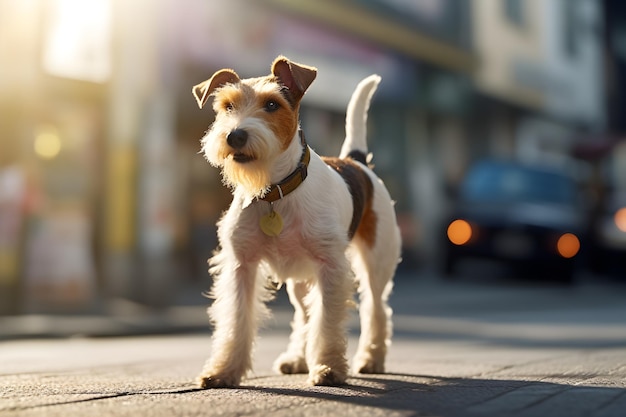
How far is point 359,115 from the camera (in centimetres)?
604

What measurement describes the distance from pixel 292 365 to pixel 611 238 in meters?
14.2

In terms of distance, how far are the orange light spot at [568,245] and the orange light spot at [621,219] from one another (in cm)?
246

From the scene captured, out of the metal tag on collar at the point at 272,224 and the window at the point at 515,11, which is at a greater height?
the window at the point at 515,11

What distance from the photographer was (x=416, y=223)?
73.4 ft

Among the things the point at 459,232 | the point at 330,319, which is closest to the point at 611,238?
the point at 459,232

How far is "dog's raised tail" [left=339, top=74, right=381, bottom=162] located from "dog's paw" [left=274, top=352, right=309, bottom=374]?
1349 mm

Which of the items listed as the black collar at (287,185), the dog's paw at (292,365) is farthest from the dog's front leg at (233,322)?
the dog's paw at (292,365)

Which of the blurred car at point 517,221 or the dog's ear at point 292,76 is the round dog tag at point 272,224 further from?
the blurred car at point 517,221

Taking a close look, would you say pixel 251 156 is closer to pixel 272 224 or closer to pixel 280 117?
pixel 280 117

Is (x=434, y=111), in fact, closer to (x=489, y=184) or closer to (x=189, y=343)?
(x=489, y=184)

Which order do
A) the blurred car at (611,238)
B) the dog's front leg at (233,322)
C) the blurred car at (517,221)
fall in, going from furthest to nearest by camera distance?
the blurred car at (611,238) → the blurred car at (517,221) → the dog's front leg at (233,322)

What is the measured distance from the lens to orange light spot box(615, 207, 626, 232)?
1806 centimetres

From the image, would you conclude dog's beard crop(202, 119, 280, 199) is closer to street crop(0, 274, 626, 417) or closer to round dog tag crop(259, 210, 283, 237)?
round dog tag crop(259, 210, 283, 237)

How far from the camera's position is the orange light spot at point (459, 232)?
15.7 metres
